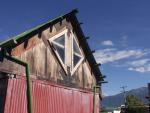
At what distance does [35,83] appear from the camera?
13.9m

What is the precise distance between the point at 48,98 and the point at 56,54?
7.44 ft

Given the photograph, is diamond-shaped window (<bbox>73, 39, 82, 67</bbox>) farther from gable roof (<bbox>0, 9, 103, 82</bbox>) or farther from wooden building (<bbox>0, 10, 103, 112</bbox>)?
gable roof (<bbox>0, 9, 103, 82</bbox>)

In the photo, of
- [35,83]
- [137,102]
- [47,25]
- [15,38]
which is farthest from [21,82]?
[137,102]

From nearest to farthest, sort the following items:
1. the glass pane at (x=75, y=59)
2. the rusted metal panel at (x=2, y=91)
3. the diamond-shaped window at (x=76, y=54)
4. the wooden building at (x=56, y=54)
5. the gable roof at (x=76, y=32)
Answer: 1. the rusted metal panel at (x=2, y=91)
2. the wooden building at (x=56, y=54)
3. the gable roof at (x=76, y=32)
4. the glass pane at (x=75, y=59)
5. the diamond-shaped window at (x=76, y=54)

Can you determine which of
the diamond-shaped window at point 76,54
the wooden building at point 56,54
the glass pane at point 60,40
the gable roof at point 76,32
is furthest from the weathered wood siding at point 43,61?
the diamond-shaped window at point 76,54

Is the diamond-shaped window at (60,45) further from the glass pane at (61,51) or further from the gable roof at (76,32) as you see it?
the gable roof at (76,32)

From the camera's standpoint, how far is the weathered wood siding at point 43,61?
13219mm

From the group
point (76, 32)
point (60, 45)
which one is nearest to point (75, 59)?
point (60, 45)

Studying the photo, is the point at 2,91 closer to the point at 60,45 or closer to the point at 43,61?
the point at 43,61

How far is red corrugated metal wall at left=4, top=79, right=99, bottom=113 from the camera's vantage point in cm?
1259

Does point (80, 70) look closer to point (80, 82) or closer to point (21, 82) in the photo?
point (80, 82)

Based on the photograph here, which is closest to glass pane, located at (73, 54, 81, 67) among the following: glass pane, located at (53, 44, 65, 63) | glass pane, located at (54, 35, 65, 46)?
glass pane, located at (53, 44, 65, 63)

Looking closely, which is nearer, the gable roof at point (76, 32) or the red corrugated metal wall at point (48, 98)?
the red corrugated metal wall at point (48, 98)

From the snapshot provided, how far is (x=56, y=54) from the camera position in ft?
51.0
